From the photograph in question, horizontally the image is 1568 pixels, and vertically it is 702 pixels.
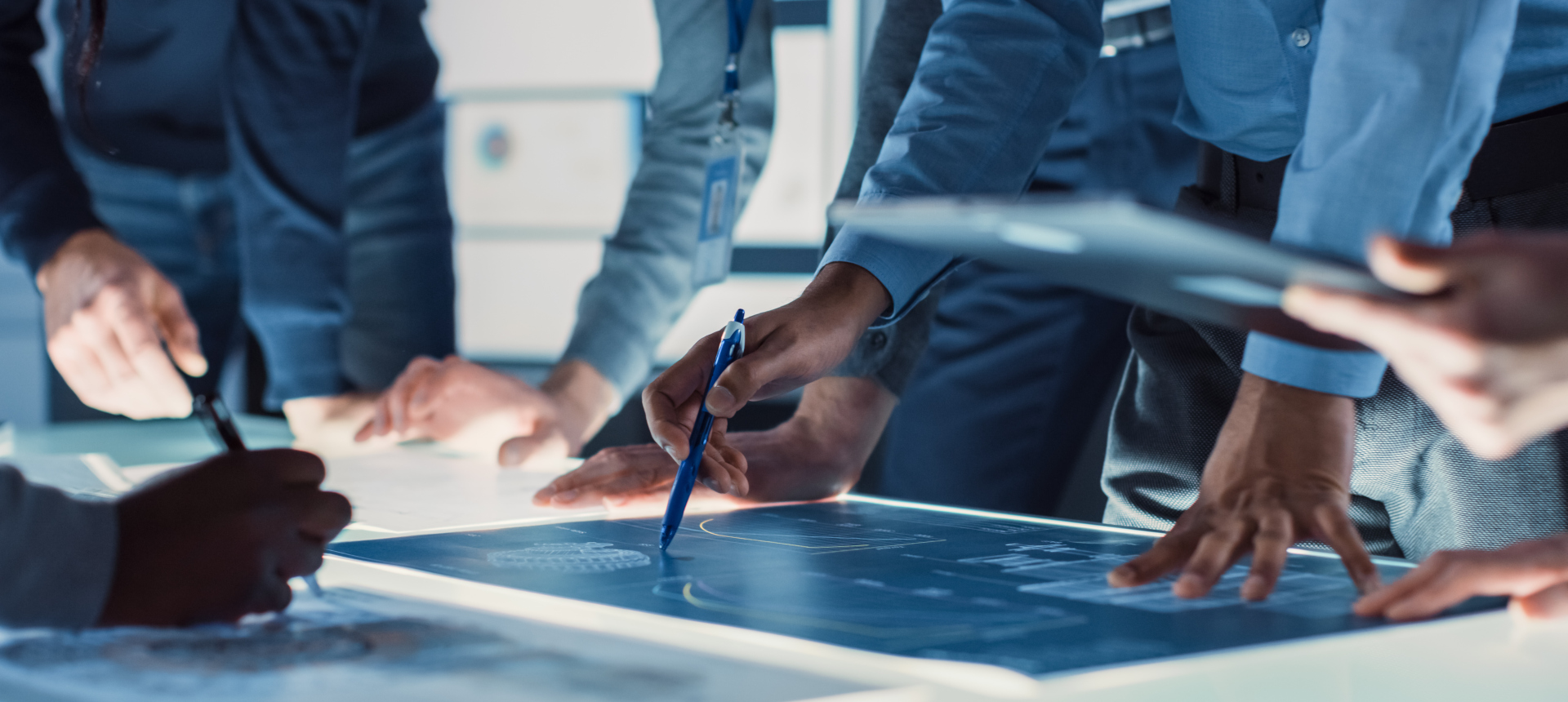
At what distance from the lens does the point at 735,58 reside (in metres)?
1.56

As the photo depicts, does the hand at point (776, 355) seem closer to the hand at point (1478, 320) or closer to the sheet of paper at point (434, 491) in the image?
the sheet of paper at point (434, 491)

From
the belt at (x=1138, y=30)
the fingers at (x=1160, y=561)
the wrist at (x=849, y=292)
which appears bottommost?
the fingers at (x=1160, y=561)

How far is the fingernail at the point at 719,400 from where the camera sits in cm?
88

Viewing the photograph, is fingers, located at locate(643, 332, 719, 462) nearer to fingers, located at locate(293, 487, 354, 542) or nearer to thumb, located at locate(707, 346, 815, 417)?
thumb, located at locate(707, 346, 815, 417)

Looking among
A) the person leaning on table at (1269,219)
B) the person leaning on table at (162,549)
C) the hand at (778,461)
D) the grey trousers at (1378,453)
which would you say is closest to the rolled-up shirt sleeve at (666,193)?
the hand at (778,461)

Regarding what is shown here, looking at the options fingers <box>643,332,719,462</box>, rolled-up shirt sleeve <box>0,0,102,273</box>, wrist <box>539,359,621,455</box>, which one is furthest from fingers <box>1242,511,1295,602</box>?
rolled-up shirt sleeve <box>0,0,102,273</box>

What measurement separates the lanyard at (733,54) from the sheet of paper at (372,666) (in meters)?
1.03

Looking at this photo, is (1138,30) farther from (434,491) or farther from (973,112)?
(434,491)

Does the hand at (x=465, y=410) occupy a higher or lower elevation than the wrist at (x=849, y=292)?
lower

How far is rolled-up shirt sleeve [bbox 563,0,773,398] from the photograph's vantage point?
169 cm

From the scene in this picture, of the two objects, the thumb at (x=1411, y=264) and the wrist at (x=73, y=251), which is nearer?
the thumb at (x=1411, y=264)

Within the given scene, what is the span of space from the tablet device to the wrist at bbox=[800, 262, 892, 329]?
425 millimetres

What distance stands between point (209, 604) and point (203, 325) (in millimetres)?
1706

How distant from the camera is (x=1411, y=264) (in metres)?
0.52
